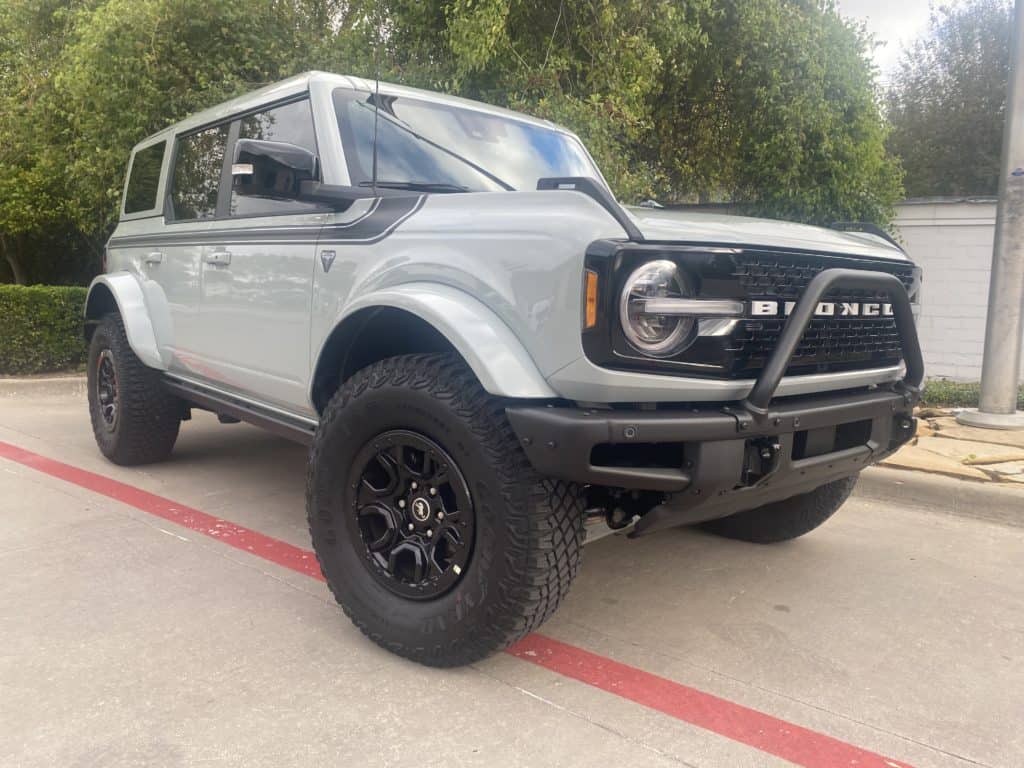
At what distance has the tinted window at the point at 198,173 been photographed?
13.4 ft

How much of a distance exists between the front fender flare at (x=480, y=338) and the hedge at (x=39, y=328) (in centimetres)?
755

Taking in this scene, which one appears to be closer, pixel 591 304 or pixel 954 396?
pixel 591 304

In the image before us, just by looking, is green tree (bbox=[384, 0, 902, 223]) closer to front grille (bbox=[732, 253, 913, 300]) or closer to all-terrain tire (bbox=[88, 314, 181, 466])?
all-terrain tire (bbox=[88, 314, 181, 466])

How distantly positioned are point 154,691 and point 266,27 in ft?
24.3

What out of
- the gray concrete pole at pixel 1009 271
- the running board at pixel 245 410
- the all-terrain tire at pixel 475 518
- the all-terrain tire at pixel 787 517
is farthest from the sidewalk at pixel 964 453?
the running board at pixel 245 410

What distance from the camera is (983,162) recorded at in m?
18.7

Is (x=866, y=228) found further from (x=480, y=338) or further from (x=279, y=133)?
(x=279, y=133)

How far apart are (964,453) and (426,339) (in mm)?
3997

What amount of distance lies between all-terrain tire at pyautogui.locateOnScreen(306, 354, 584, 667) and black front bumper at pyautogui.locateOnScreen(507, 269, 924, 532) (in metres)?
0.14

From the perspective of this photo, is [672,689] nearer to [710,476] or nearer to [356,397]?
[710,476]

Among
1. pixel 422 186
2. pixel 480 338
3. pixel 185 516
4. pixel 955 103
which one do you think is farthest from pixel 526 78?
pixel 955 103

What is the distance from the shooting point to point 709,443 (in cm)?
218

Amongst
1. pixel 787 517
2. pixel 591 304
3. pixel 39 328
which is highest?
pixel 591 304

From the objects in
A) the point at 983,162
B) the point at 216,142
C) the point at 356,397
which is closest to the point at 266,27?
the point at 216,142
